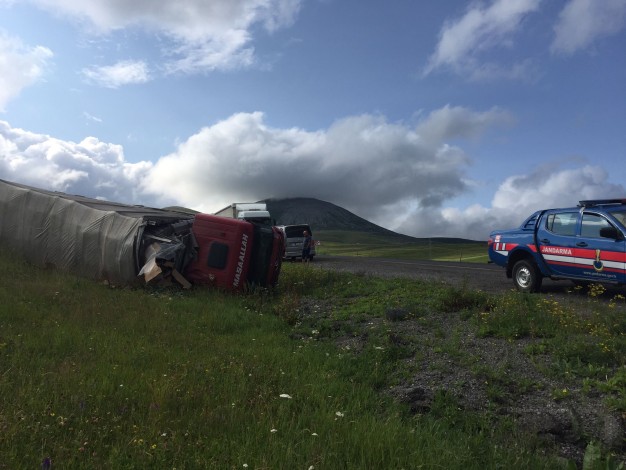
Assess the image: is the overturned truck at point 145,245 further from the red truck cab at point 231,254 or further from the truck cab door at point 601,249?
the truck cab door at point 601,249

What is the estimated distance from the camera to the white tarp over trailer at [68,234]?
510 inches

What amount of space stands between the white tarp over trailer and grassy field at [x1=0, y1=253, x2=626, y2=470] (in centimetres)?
403

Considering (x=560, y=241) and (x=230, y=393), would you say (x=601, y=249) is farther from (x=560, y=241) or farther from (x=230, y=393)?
(x=230, y=393)

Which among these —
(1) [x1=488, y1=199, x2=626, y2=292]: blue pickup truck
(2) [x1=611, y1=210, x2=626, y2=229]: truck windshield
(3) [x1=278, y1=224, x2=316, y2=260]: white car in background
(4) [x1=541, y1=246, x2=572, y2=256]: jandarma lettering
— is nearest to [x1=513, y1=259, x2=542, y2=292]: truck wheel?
(1) [x1=488, y1=199, x2=626, y2=292]: blue pickup truck

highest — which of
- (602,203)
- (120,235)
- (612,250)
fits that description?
(602,203)

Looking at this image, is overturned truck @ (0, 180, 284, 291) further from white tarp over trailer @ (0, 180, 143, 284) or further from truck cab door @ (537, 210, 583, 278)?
truck cab door @ (537, 210, 583, 278)

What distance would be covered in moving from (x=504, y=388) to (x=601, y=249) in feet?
22.3

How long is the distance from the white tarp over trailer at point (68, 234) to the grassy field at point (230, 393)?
4.03 metres

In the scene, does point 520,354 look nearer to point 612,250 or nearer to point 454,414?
point 454,414

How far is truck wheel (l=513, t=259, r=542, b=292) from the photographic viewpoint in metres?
11.8

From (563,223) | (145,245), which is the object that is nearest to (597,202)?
(563,223)

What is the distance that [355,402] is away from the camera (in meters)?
4.57

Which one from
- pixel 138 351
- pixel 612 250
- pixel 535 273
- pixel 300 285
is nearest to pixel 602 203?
pixel 612 250

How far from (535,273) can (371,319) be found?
558cm
